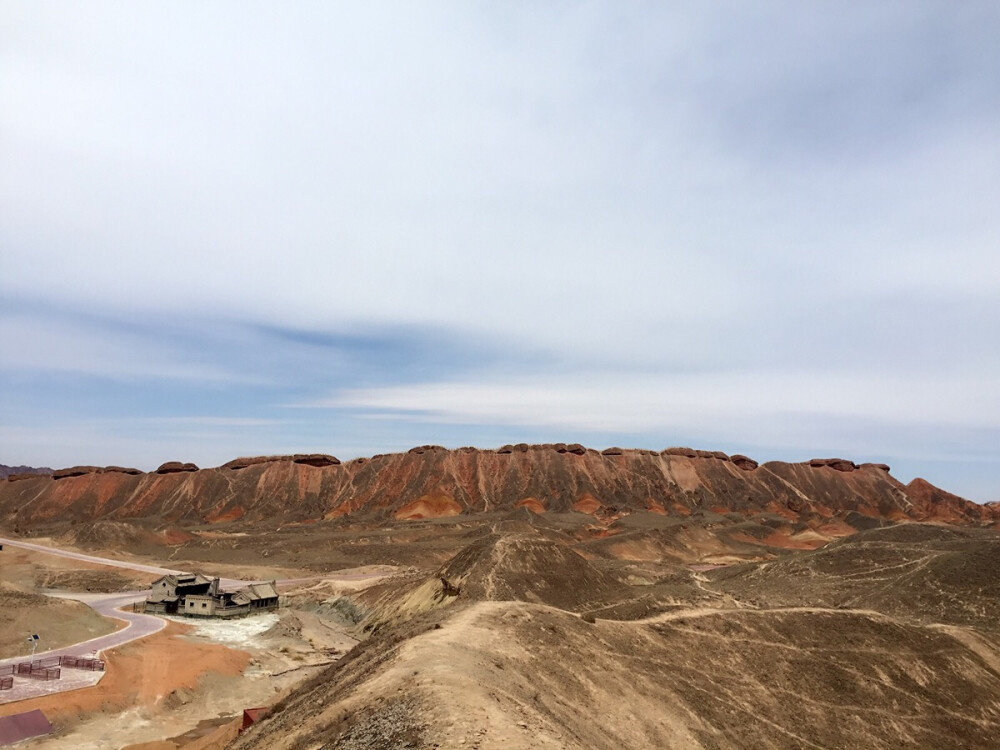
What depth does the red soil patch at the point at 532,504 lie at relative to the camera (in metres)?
158

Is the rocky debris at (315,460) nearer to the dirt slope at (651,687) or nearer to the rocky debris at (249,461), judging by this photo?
the rocky debris at (249,461)

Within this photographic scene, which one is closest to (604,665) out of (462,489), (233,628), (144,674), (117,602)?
(144,674)

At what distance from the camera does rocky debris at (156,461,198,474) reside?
182 meters

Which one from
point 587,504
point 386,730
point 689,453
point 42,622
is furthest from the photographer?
point 689,453

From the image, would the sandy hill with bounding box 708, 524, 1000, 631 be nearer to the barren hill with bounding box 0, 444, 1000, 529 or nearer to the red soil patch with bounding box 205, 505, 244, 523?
the barren hill with bounding box 0, 444, 1000, 529

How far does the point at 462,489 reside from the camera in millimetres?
169375

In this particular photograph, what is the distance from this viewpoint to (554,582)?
51.8 metres

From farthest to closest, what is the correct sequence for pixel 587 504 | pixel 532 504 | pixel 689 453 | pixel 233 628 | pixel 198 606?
pixel 689 453, pixel 587 504, pixel 532 504, pixel 198 606, pixel 233 628

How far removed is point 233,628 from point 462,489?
353ft

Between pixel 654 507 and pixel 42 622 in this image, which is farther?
pixel 654 507

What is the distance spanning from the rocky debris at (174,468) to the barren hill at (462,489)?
30 cm

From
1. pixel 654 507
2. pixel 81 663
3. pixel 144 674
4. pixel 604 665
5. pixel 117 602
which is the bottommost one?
pixel 117 602

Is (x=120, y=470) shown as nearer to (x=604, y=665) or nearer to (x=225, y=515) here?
(x=225, y=515)

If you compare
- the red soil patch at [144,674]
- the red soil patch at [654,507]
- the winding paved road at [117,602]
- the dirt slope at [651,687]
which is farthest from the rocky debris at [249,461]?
the dirt slope at [651,687]
